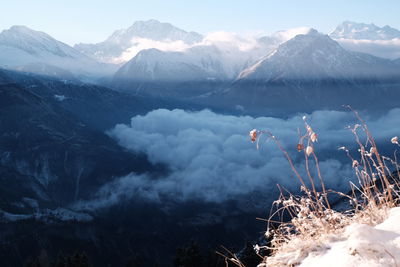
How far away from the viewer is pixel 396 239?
163 inches

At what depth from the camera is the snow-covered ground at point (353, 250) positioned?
3863 mm

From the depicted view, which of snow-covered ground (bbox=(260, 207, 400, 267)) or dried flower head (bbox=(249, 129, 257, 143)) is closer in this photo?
snow-covered ground (bbox=(260, 207, 400, 267))

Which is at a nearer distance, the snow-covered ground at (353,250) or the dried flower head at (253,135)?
the snow-covered ground at (353,250)

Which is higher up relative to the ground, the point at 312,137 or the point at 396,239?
the point at 312,137

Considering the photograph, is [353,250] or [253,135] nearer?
[353,250]

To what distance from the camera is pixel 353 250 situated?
154 inches

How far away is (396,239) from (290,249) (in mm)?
1277

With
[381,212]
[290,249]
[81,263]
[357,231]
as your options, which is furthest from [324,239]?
[81,263]

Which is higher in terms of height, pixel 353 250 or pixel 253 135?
pixel 253 135

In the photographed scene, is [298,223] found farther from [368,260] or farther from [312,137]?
[368,260]

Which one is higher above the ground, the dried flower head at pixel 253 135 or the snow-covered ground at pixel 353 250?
the dried flower head at pixel 253 135

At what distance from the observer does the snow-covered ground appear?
3863 millimetres

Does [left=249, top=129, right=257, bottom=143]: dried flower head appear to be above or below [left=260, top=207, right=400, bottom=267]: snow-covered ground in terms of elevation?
above

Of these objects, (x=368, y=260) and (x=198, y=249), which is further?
(x=198, y=249)
